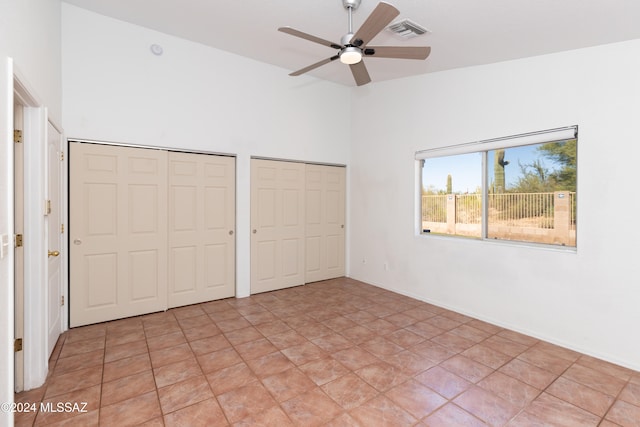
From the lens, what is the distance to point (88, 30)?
332cm

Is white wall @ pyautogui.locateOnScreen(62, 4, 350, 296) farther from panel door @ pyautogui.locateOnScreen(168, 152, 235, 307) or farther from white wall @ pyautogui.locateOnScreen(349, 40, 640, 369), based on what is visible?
white wall @ pyautogui.locateOnScreen(349, 40, 640, 369)

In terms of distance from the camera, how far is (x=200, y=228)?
162 inches

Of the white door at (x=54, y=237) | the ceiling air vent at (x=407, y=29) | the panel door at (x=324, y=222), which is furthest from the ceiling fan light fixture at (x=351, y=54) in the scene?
the panel door at (x=324, y=222)

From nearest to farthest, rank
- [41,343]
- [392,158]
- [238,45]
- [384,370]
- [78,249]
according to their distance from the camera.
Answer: [41,343] < [384,370] < [78,249] < [238,45] < [392,158]

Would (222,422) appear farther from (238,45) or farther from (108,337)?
(238,45)

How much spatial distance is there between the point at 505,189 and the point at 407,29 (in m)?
2.09

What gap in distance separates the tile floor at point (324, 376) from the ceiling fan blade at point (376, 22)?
259 cm

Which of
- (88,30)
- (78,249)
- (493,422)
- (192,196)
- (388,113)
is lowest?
(493,422)

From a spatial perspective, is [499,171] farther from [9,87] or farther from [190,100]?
[9,87]

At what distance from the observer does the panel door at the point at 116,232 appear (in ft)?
11.0

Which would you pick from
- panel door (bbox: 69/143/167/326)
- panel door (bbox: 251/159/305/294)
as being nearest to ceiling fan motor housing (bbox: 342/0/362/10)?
panel door (bbox: 251/159/305/294)

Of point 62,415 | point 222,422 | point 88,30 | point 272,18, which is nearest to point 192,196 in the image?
point 88,30

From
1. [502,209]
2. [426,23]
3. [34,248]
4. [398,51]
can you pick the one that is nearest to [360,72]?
[398,51]

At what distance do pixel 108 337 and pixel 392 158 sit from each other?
4.16 m
